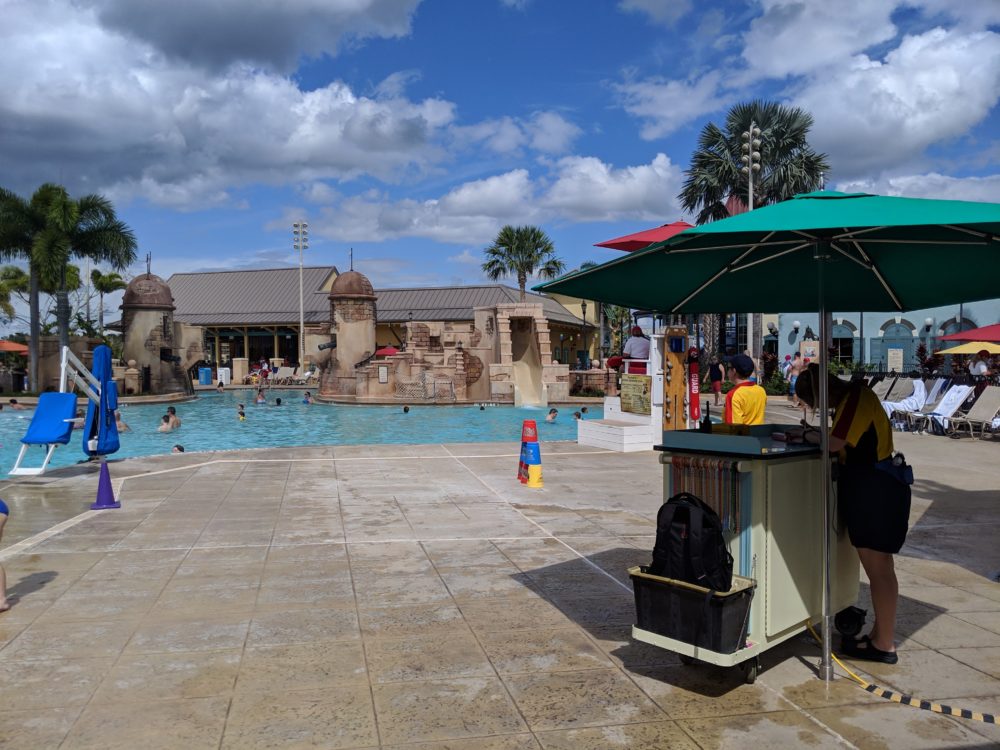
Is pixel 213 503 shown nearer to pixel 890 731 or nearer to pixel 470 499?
pixel 470 499

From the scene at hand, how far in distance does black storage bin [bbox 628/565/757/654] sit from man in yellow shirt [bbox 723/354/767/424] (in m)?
3.97

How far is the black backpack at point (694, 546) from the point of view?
3680 millimetres

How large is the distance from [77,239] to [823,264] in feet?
119

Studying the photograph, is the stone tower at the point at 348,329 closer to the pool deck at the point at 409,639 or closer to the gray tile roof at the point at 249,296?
the gray tile roof at the point at 249,296

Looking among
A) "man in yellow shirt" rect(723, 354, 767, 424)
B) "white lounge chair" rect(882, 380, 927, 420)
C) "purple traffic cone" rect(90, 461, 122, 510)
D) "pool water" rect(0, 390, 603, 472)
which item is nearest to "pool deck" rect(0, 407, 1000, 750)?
"purple traffic cone" rect(90, 461, 122, 510)

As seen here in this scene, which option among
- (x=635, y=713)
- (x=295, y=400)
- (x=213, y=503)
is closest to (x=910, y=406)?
(x=213, y=503)

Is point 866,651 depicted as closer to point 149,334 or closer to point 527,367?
point 527,367

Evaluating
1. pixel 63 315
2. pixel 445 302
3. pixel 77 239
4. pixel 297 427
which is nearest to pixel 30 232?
pixel 77 239

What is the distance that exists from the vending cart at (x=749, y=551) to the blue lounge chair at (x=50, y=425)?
30.4 feet

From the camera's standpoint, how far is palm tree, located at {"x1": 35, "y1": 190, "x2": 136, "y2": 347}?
32.8 metres

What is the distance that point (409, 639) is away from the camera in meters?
4.57

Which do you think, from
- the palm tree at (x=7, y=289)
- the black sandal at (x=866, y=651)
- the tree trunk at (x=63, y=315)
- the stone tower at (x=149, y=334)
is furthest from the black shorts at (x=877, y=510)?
the palm tree at (x=7, y=289)

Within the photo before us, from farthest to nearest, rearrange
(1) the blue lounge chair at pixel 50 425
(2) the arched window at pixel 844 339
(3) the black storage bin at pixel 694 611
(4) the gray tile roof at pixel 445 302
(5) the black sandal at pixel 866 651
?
(4) the gray tile roof at pixel 445 302 → (2) the arched window at pixel 844 339 → (1) the blue lounge chair at pixel 50 425 → (5) the black sandal at pixel 866 651 → (3) the black storage bin at pixel 694 611

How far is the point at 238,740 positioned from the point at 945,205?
391cm
